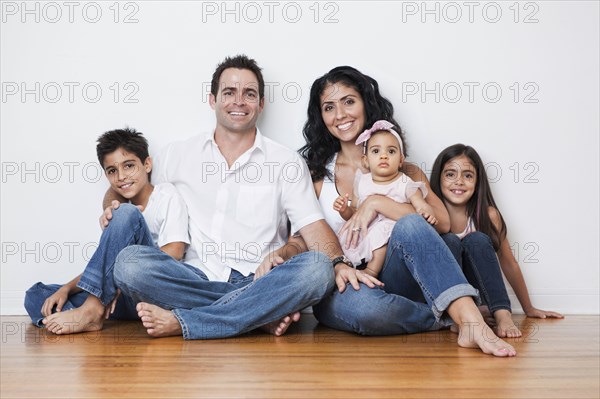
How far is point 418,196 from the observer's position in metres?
2.43

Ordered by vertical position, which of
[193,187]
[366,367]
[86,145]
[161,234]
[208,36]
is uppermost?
[208,36]

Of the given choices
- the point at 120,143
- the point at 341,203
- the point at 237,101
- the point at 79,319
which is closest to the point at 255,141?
the point at 237,101

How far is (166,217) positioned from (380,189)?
82cm

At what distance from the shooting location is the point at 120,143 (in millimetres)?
2633

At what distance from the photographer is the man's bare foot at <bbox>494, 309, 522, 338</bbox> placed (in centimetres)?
226

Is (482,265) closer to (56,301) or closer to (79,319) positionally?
(79,319)

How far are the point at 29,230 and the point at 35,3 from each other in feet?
3.18

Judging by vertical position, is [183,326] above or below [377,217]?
below

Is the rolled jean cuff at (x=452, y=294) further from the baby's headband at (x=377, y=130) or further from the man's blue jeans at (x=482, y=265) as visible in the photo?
the baby's headband at (x=377, y=130)

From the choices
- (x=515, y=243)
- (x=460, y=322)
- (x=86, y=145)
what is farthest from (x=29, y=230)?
(x=515, y=243)

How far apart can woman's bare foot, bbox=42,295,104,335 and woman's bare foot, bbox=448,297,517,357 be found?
1.21 m

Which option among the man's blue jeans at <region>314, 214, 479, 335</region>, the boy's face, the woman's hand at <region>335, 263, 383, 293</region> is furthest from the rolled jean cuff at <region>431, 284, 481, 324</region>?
the boy's face

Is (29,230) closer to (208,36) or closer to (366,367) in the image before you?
(208,36)

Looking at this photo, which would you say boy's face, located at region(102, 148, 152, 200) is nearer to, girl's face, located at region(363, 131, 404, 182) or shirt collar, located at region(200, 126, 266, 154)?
shirt collar, located at region(200, 126, 266, 154)
